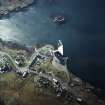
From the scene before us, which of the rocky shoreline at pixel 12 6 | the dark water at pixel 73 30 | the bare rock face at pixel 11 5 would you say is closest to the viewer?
the dark water at pixel 73 30

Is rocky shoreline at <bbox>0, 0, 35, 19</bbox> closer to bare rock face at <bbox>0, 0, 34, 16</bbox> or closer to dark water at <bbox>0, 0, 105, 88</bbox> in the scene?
bare rock face at <bbox>0, 0, 34, 16</bbox>

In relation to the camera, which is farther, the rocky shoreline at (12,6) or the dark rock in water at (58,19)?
the rocky shoreline at (12,6)

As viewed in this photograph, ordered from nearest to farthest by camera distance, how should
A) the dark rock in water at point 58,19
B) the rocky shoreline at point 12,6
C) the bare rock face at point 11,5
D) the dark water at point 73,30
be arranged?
the dark water at point 73,30 → the dark rock in water at point 58,19 → the rocky shoreline at point 12,6 → the bare rock face at point 11,5

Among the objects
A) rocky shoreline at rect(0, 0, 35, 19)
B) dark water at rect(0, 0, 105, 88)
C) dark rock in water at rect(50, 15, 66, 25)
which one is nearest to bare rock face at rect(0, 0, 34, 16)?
rocky shoreline at rect(0, 0, 35, 19)

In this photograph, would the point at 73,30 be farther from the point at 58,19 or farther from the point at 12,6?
the point at 12,6

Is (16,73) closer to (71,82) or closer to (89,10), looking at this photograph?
(71,82)

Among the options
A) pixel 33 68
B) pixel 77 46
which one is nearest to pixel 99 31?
pixel 77 46

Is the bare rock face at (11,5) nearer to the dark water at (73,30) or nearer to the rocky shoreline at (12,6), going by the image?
the rocky shoreline at (12,6)

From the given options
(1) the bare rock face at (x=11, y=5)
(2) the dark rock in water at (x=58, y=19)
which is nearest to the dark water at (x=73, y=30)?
(2) the dark rock in water at (x=58, y=19)
